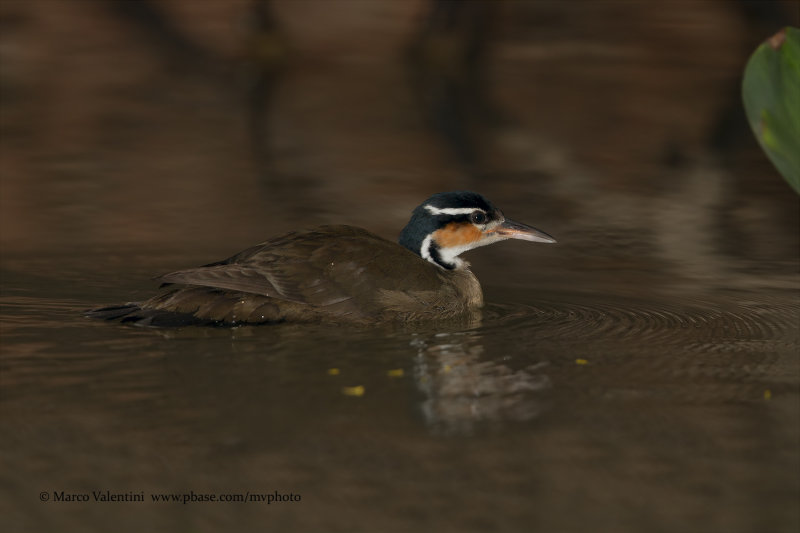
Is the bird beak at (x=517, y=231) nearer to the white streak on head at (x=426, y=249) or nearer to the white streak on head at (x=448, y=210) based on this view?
the white streak on head at (x=448, y=210)

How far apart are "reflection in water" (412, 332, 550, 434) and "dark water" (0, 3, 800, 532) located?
25mm

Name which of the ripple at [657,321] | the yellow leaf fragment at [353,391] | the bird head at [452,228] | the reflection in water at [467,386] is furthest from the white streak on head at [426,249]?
the yellow leaf fragment at [353,391]

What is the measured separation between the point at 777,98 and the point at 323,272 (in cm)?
304

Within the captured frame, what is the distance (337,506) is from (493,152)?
34.2 ft

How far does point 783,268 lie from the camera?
10.2m

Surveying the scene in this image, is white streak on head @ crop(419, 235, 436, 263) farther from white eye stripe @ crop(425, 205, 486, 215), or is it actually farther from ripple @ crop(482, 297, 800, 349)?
ripple @ crop(482, 297, 800, 349)

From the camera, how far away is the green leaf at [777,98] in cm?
643

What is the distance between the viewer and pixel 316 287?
27.2ft

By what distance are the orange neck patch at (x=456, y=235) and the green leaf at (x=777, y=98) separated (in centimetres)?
287

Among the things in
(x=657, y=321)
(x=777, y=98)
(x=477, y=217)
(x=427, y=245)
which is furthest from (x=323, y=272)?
(x=777, y=98)

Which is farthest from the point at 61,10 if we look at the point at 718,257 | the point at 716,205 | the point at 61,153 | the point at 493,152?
the point at 718,257

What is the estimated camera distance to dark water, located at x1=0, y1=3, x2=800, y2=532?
18.2ft

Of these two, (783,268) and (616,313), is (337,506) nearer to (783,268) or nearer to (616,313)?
(616,313)

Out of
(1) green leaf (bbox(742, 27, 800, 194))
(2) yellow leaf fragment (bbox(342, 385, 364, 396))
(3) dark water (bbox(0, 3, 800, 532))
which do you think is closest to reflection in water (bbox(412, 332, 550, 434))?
(3) dark water (bbox(0, 3, 800, 532))
